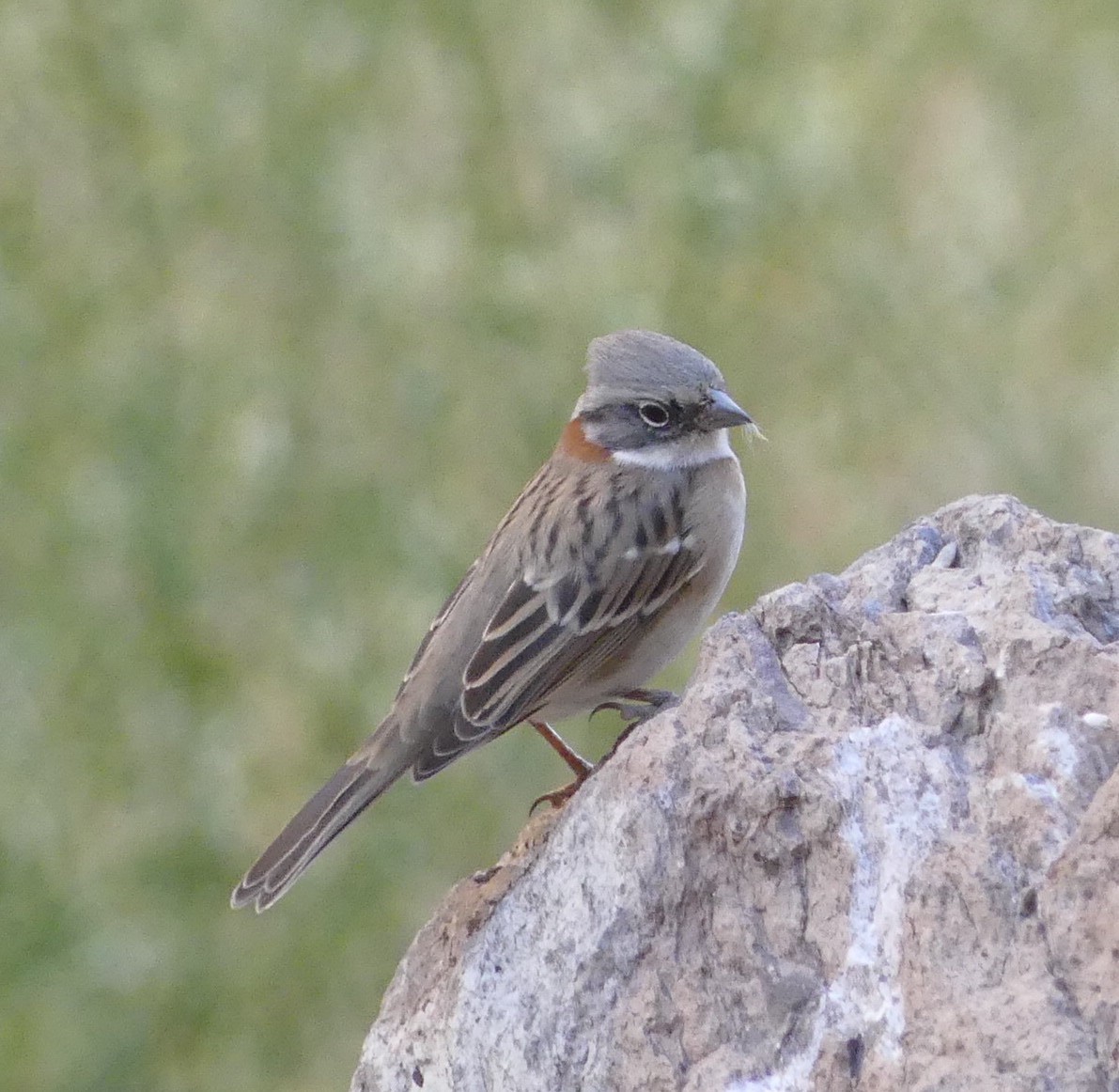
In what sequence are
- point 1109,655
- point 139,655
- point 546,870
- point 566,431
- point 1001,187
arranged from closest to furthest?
1. point 1109,655
2. point 546,870
3. point 566,431
4. point 139,655
5. point 1001,187

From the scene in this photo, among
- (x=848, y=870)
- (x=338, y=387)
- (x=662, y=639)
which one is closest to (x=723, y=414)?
(x=662, y=639)

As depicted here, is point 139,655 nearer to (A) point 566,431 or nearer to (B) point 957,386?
(A) point 566,431

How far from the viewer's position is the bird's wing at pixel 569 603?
500 centimetres

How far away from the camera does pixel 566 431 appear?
5809 millimetres

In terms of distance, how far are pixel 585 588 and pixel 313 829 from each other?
40.1 inches

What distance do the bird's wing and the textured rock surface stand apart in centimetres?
137

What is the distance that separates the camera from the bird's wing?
5004mm

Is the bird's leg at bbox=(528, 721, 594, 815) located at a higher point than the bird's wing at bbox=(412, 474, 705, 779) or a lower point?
lower

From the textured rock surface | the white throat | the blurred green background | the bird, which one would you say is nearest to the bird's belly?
the bird

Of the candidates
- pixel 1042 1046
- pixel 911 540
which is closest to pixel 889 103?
pixel 911 540

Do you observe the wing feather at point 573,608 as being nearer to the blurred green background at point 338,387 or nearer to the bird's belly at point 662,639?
the bird's belly at point 662,639

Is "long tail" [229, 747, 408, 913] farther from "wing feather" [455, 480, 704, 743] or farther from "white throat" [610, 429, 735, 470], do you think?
"white throat" [610, 429, 735, 470]

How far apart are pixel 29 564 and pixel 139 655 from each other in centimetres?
52

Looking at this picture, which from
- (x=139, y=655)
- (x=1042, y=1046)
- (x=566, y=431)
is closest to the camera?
(x=1042, y=1046)
